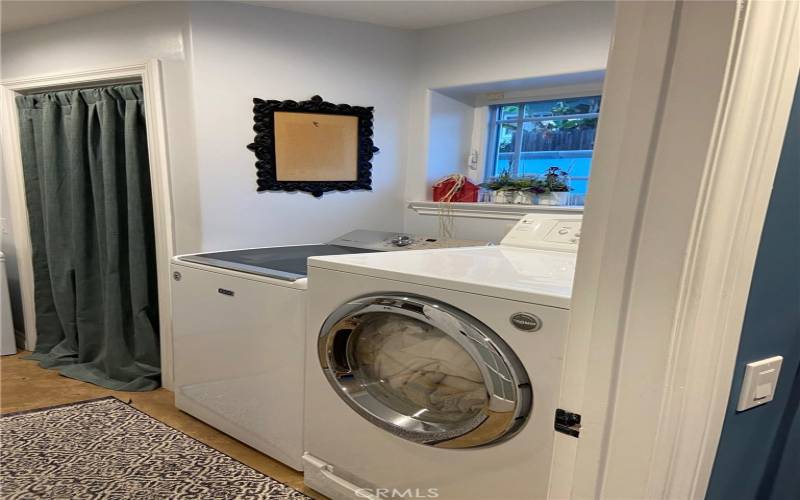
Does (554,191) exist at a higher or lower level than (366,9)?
lower

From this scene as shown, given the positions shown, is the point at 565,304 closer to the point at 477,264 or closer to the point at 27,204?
the point at 477,264

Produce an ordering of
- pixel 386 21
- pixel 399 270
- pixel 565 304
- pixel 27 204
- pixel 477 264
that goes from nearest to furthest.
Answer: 1. pixel 565 304
2. pixel 399 270
3. pixel 477 264
4. pixel 386 21
5. pixel 27 204

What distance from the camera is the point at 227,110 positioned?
2111 mm

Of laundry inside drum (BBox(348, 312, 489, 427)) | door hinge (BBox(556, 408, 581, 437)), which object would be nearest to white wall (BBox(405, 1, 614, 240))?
laundry inside drum (BBox(348, 312, 489, 427))

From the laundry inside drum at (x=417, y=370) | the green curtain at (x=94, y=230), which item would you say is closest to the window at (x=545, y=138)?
the laundry inside drum at (x=417, y=370)

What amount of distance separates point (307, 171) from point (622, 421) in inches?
80.2

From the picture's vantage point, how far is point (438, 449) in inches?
48.6

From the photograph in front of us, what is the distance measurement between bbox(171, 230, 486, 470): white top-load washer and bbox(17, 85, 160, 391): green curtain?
0.49m

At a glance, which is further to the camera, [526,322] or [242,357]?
[242,357]

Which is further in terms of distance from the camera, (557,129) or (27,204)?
(27,204)

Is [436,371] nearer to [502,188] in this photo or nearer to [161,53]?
[502,188]

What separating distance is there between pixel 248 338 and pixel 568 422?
143cm

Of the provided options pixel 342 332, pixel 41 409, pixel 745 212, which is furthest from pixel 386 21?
pixel 41 409

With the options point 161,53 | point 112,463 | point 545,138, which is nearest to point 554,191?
point 545,138
